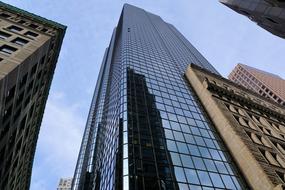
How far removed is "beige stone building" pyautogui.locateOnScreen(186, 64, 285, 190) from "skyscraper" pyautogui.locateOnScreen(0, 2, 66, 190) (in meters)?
30.0

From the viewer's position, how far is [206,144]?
43750mm

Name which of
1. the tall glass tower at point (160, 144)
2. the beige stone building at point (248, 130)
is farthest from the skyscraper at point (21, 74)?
the beige stone building at point (248, 130)

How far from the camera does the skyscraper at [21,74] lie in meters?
33.6

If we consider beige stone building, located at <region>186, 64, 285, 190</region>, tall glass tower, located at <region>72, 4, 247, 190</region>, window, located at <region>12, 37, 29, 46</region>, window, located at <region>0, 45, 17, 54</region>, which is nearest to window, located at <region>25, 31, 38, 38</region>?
window, located at <region>12, 37, 29, 46</region>

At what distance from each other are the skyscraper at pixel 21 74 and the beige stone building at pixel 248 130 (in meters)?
30.0

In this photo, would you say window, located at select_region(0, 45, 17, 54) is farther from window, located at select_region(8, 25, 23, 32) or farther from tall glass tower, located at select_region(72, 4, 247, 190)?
tall glass tower, located at select_region(72, 4, 247, 190)

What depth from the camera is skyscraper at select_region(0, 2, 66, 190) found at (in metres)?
33.6

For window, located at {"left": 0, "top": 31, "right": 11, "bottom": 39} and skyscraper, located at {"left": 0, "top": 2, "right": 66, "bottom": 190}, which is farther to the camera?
window, located at {"left": 0, "top": 31, "right": 11, "bottom": 39}

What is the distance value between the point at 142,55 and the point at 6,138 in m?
47.6

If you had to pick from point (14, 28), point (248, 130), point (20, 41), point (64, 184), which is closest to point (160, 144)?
point (248, 130)

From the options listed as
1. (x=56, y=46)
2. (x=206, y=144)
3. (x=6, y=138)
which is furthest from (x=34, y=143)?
(x=206, y=144)

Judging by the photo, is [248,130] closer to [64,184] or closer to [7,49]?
[7,49]

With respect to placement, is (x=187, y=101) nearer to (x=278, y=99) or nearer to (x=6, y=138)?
(x=6, y=138)

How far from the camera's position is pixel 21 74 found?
3531 cm
